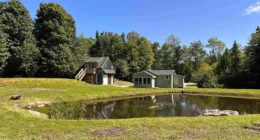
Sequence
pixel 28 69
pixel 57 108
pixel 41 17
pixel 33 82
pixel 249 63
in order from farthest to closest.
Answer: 1. pixel 249 63
2. pixel 41 17
3. pixel 28 69
4. pixel 33 82
5. pixel 57 108

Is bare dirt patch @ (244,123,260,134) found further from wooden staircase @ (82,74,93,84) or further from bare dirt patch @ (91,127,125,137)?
wooden staircase @ (82,74,93,84)

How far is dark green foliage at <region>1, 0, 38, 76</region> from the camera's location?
107 feet

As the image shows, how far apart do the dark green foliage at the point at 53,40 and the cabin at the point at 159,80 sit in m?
12.8

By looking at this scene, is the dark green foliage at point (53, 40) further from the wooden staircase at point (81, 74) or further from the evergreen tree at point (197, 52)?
the evergreen tree at point (197, 52)

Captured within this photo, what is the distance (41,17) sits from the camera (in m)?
37.4

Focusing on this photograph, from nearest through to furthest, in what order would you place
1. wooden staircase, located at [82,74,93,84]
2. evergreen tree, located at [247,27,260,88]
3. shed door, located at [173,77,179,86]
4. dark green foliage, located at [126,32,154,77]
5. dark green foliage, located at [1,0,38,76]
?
1. dark green foliage, located at [1,0,38,76]
2. evergreen tree, located at [247,27,260,88]
3. wooden staircase, located at [82,74,93,84]
4. shed door, located at [173,77,179,86]
5. dark green foliage, located at [126,32,154,77]

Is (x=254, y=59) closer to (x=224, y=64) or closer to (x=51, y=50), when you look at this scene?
(x=224, y=64)

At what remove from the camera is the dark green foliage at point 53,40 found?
117ft

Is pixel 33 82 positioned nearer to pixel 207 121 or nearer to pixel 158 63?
pixel 207 121

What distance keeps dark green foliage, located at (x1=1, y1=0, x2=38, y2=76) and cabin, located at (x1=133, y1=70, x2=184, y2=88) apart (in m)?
18.7

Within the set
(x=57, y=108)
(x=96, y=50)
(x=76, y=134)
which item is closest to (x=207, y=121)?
(x=76, y=134)

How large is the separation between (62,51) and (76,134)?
3129 cm

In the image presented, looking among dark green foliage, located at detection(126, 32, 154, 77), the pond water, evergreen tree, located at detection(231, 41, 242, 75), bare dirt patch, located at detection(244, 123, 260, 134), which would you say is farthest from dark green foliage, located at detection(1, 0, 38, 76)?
evergreen tree, located at detection(231, 41, 242, 75)

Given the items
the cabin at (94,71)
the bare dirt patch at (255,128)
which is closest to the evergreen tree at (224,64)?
the cabin at (94,71)
